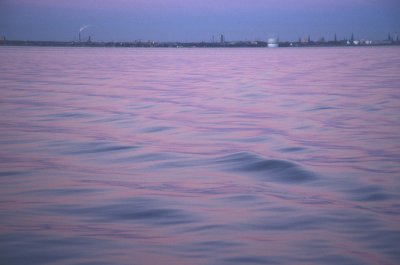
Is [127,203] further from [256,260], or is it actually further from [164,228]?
[256,260]

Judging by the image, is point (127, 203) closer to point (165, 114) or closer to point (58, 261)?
point (58, 261)

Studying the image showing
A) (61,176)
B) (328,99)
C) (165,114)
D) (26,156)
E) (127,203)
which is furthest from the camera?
(328,99)

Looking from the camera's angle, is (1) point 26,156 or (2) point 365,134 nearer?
(1) point 26,156

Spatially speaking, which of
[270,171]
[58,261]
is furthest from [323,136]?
[58,261]

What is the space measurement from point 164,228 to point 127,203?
826 millimetres

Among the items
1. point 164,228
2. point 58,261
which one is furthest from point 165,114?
point 58,261

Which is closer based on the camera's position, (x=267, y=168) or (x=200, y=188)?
(x=200, y=188)

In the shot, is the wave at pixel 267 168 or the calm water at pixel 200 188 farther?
the wave at pixel 267 168

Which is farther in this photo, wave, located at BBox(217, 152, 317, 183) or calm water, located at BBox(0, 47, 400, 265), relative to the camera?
wave, located at BBox(217, 152, 317, 183)

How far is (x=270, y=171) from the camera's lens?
6.50 m

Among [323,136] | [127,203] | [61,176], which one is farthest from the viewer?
[323,136]

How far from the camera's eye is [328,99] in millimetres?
16062

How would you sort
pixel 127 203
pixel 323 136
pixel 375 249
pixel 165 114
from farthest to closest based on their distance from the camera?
pixel 165 114 → pixel 323 136 → pixel 127 203 → pixel 375 249

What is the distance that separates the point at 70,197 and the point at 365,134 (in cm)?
617
